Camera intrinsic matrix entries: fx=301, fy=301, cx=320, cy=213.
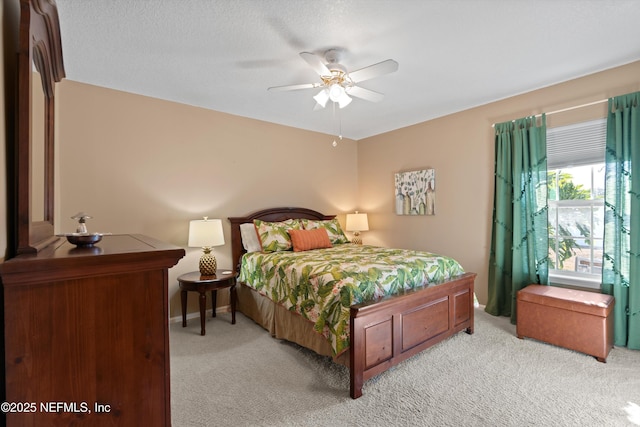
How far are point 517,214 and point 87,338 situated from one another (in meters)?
3.76

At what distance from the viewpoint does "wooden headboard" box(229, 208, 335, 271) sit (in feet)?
12.7

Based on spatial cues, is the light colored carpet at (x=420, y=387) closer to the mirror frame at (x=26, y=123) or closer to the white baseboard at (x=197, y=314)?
the white baseboard at (x=197, y=314)

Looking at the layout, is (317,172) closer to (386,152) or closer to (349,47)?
(386,152)

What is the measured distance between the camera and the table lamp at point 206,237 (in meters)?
3.23

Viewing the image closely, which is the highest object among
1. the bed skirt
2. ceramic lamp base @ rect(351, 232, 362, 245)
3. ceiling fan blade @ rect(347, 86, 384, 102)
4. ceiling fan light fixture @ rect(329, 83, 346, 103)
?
ceiling fan blade @ rect(347, 86, 384, 102)

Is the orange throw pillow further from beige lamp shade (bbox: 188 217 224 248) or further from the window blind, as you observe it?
the window blind

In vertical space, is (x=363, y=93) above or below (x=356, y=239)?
above

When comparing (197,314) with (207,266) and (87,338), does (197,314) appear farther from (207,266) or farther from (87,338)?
(87,338)

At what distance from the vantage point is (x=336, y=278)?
7.50ft

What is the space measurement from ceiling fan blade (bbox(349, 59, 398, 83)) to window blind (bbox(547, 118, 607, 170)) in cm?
218

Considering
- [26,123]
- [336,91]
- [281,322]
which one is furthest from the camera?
[281,322]

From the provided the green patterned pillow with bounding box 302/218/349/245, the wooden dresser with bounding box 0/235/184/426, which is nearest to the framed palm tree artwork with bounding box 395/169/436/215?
the green patterned pillow with bounding box 302/218/349/245

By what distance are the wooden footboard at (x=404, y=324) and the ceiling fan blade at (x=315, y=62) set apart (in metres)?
1.76

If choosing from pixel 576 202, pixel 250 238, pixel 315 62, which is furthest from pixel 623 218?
pixel 250 238
